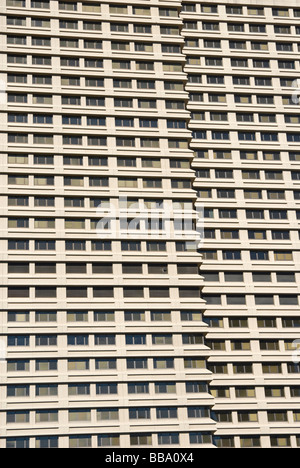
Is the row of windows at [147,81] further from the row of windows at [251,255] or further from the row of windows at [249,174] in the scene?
the row of windows at [251,255]

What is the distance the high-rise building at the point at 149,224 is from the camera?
68.0 m

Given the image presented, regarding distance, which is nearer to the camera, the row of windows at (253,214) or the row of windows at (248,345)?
the row of windows at (248,345)

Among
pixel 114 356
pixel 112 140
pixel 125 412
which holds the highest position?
pixel 112 140

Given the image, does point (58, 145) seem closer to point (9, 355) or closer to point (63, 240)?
point (63, 240)

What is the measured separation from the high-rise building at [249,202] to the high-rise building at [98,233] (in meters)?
2.34

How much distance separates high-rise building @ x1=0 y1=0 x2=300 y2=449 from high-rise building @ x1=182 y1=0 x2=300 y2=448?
0.49ft

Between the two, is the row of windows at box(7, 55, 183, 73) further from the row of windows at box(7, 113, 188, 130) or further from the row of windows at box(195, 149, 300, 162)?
the row of windows at box(195, 149, 300, 162)

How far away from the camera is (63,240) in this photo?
71.8 m

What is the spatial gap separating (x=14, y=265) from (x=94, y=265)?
7.00 m

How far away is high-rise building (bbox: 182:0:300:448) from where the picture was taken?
71.4m

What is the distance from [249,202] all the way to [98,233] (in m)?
15.3

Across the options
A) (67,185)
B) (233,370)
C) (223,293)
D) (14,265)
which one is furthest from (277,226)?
(14,265)

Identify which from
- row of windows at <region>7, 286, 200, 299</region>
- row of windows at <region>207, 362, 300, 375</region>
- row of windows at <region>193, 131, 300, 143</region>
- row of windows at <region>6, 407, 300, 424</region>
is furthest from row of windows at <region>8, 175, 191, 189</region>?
row of windows at <region>6, 407, 300, 424</region>

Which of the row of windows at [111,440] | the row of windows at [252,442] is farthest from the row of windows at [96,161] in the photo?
the row of windows at [252,442]
